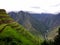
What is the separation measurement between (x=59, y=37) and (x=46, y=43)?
146 ft

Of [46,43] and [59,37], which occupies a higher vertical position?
[59,37]

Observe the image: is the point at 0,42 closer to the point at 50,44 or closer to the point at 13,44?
the point at 13,44

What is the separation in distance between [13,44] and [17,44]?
350cm

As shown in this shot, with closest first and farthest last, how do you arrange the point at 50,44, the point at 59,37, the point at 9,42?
the point at 59,37, the point at 50,44, the point at 9,42

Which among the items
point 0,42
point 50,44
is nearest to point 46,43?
point 50,44

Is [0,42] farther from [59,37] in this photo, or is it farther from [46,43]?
[59,37]

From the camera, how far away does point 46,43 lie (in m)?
193

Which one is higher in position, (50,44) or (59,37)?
(59,37)

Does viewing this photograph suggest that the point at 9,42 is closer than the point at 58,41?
No

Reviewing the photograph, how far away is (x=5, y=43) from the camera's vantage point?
196 metres

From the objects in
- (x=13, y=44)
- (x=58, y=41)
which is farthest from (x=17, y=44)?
(x=58, y=41)

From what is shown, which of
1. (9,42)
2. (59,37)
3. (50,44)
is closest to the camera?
(59,37)

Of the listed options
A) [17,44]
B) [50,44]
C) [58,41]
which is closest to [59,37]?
[58,41]

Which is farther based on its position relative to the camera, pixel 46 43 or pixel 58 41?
pixel 46 43
